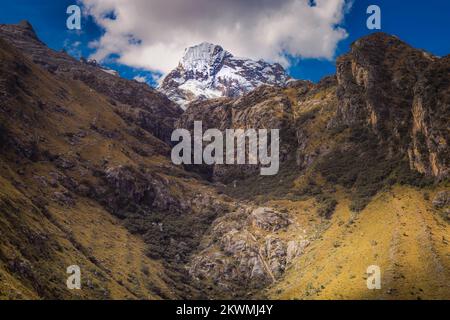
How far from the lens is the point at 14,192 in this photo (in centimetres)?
17050

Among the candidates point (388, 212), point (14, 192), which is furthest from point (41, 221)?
point (388, 212)

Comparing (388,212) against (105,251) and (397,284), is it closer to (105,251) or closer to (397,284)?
(397,284)

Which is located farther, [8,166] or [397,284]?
[8,166]

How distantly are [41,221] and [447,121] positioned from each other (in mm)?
157783

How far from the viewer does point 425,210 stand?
168 meters

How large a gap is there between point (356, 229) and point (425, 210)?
25.5 metres

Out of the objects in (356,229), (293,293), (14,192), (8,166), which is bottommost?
(293,293)

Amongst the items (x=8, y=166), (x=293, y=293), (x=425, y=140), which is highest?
(x=425, y=140)
